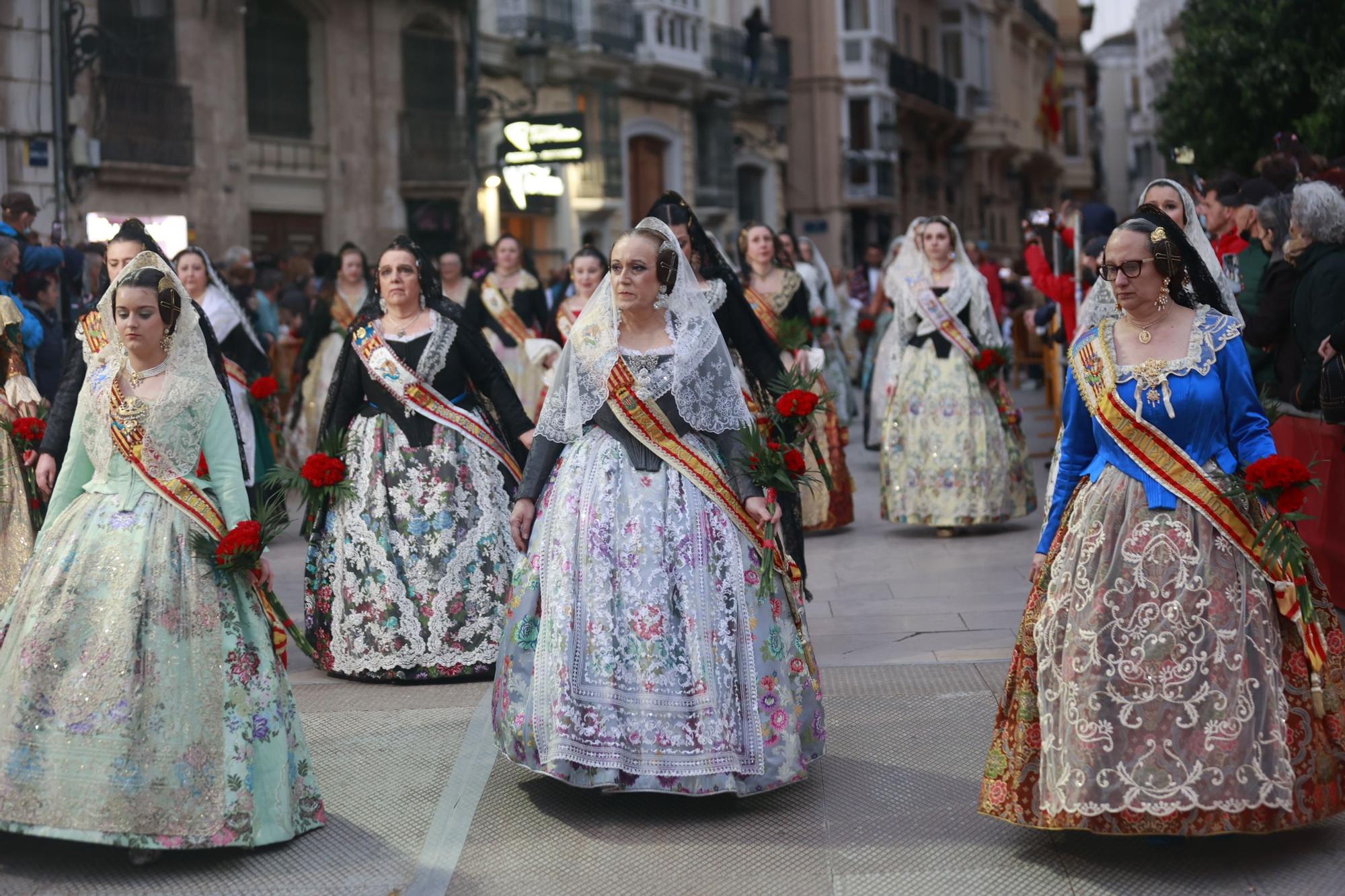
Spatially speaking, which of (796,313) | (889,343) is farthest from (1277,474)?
(889,343)

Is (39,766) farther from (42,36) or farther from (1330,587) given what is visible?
(42,36)

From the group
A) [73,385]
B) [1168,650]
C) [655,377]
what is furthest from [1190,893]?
[73,385]

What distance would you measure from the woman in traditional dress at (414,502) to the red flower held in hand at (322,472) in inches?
4.1

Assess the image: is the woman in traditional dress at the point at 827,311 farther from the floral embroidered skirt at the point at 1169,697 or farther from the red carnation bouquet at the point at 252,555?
the floral embroidered skirt at the point at 1169,697

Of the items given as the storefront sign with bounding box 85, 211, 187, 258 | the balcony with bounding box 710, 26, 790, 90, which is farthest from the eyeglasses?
the balcony with bounding box 710, 26, 790, 90

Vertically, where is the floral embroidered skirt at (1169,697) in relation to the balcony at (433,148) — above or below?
below

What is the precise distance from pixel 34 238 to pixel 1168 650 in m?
8.86

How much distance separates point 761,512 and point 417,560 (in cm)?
250

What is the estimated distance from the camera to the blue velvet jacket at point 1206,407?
16.4ft

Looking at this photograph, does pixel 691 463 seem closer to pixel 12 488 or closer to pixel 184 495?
pixel 184 495

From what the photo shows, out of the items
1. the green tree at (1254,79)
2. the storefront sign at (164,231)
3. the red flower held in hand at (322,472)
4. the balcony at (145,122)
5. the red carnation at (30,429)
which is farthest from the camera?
the balcony at (145,122)

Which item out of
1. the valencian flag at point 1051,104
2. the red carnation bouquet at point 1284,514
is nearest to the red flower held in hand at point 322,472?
the red carnation bouquet at point 1284,514

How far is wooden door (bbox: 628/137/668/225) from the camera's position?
33219mm

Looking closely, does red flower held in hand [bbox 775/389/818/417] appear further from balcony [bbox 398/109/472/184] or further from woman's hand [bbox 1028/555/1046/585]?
balcony [bbox 398/109/472/184]
